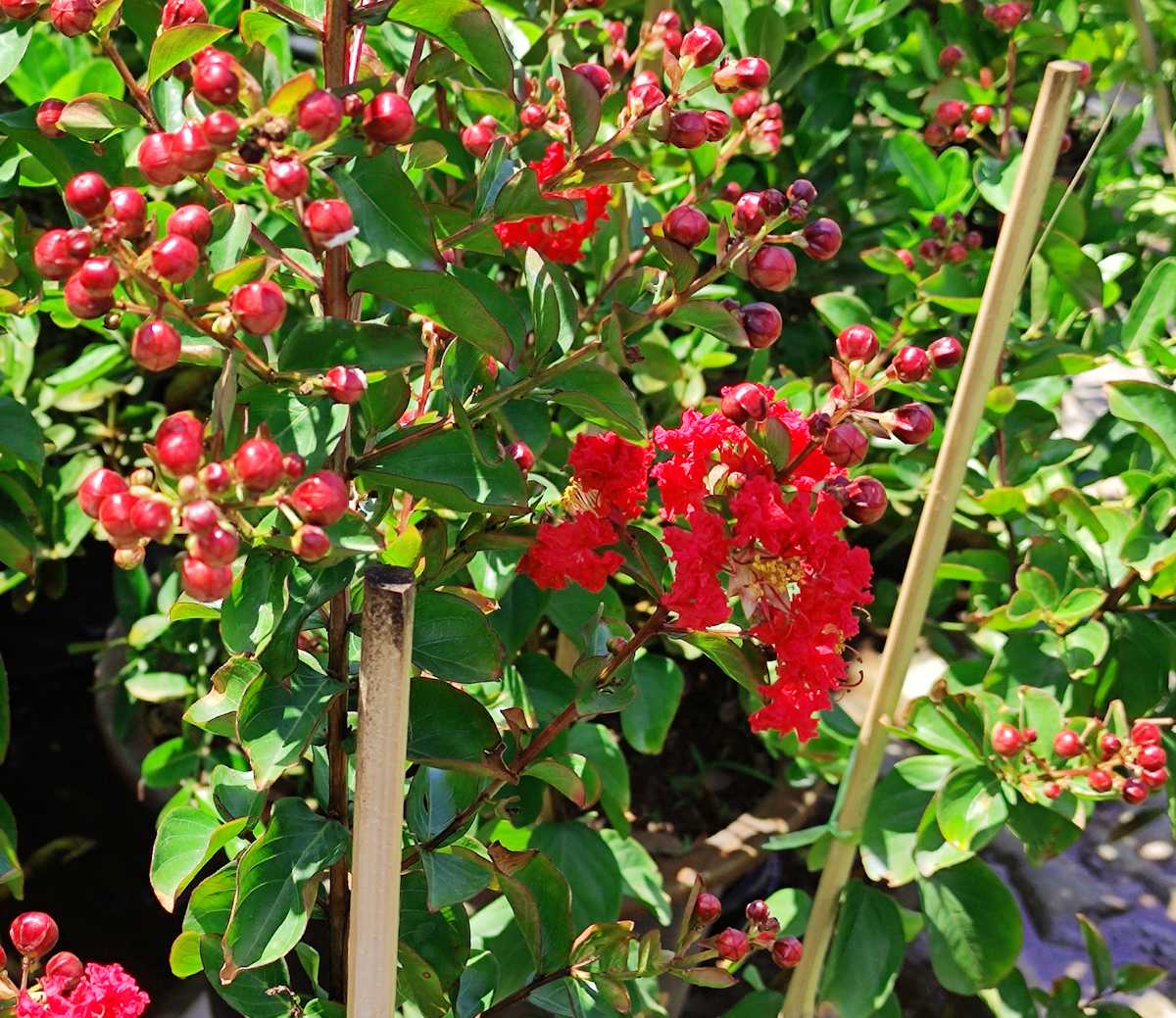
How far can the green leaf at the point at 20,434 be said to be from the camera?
94 cm

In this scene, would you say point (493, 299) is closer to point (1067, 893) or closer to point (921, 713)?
point (921, 713)

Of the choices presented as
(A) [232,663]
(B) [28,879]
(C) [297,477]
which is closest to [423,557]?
(A) [232,663]

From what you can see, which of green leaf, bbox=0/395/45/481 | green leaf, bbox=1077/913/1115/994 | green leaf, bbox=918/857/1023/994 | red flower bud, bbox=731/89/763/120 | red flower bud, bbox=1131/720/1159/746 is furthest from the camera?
green leaf, bbox=1077/913/1115/994

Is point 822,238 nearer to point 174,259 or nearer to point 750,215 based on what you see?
point 750,215

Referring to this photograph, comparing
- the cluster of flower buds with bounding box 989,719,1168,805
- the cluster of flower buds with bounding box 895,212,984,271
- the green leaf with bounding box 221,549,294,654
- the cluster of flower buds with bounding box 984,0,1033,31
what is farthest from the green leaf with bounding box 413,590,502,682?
the cluster of flower buds with bounding box 984,0,1033,31

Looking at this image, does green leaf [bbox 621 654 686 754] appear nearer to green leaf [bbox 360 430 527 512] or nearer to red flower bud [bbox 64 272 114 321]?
green leaf [bbox 360 430 527 512]

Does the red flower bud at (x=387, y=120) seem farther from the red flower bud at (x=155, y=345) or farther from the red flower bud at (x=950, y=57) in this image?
the red flower bud at (x=950, y=57)

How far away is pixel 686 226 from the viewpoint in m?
0.68

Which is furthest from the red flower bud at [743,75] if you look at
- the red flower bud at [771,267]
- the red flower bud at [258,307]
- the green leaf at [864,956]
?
the green leaf at [864,956]

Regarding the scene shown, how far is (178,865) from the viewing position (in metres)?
0.77

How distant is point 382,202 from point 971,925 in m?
0.99

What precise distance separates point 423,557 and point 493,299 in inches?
6.4

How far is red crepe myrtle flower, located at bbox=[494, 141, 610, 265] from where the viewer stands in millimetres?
882

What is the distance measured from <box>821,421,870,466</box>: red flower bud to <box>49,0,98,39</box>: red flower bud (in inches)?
17.4
